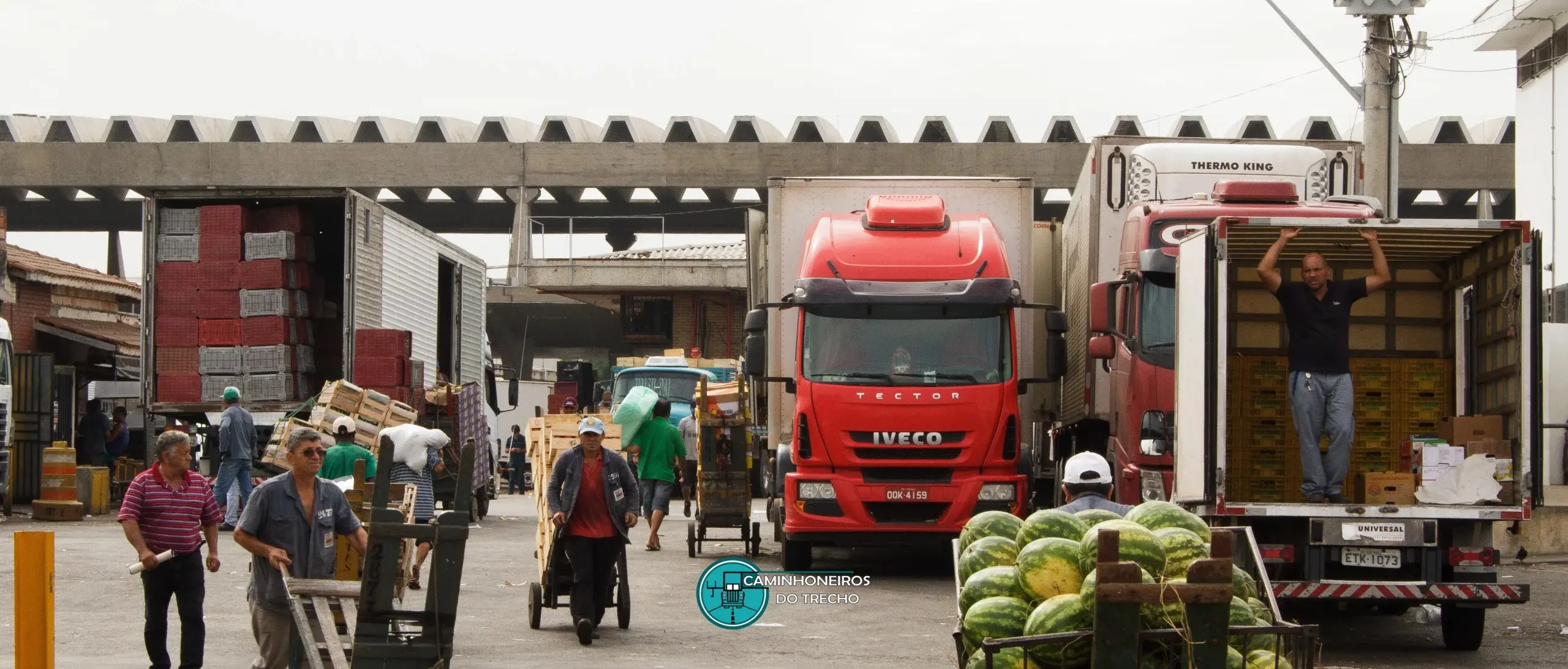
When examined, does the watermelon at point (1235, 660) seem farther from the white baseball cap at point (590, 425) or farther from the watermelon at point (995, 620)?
the white baseball cap at point (590, 425)

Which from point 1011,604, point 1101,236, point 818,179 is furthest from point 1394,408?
point 1011,604

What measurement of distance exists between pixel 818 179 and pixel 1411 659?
7759 millimetres

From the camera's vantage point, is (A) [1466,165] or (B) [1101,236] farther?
(A) [1466,165]

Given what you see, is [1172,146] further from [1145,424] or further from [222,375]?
[222,375]

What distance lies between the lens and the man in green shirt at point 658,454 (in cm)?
2062

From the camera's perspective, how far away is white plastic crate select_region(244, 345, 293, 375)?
75.5 ft

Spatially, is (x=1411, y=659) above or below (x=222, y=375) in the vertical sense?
below

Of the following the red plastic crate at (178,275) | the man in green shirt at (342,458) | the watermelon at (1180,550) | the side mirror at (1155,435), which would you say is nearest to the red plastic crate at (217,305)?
the red plastic crate at (178,275)

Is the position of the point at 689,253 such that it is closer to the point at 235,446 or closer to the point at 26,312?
the point at 26,312

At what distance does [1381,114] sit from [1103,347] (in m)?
6.49

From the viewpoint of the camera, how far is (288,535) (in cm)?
937

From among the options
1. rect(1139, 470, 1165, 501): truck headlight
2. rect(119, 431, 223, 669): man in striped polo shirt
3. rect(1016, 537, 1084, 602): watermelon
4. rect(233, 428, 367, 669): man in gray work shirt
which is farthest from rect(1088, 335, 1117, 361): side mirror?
rect(1016, 537, 1084, 602): watermelon

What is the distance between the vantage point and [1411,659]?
39.4 ft

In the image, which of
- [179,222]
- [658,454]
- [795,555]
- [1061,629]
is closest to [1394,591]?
[1061,629]
